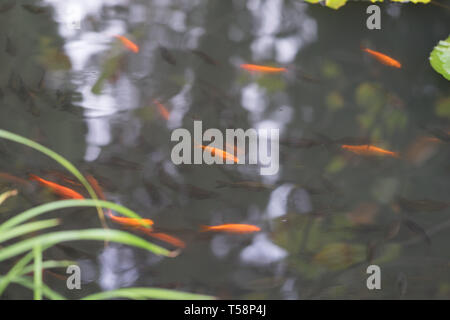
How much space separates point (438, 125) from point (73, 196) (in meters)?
1.20

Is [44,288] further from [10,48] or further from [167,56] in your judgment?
[10,48]

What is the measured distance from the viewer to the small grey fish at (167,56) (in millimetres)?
1220

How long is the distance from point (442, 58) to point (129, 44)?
0.99m

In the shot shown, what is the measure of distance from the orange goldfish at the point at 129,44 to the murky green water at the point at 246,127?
15 mm

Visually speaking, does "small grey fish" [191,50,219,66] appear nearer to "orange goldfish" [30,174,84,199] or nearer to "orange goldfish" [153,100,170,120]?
"orange goldfish" [153,100,170,120]

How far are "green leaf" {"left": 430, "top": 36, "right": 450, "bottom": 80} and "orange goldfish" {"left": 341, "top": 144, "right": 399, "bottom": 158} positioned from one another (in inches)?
11.5

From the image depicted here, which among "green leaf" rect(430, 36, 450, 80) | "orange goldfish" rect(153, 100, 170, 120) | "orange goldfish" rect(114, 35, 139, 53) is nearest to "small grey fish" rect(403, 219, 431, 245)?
"green leaf" rect(430, 36, 450, 80)

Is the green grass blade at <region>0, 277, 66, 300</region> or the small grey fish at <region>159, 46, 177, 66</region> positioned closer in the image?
the green grass blade at <region>0, 277, 66, 300</region>

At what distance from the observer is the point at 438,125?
1.26 m

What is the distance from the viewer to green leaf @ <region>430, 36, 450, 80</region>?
3.92ft

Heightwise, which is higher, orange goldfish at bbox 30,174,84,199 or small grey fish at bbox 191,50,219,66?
small grey fish at bbox 191,50,219,66

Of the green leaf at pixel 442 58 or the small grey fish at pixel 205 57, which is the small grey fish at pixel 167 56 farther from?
the green leaf at pixel 442 58

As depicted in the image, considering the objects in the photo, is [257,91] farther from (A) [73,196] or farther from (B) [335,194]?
(A) [73,196]
